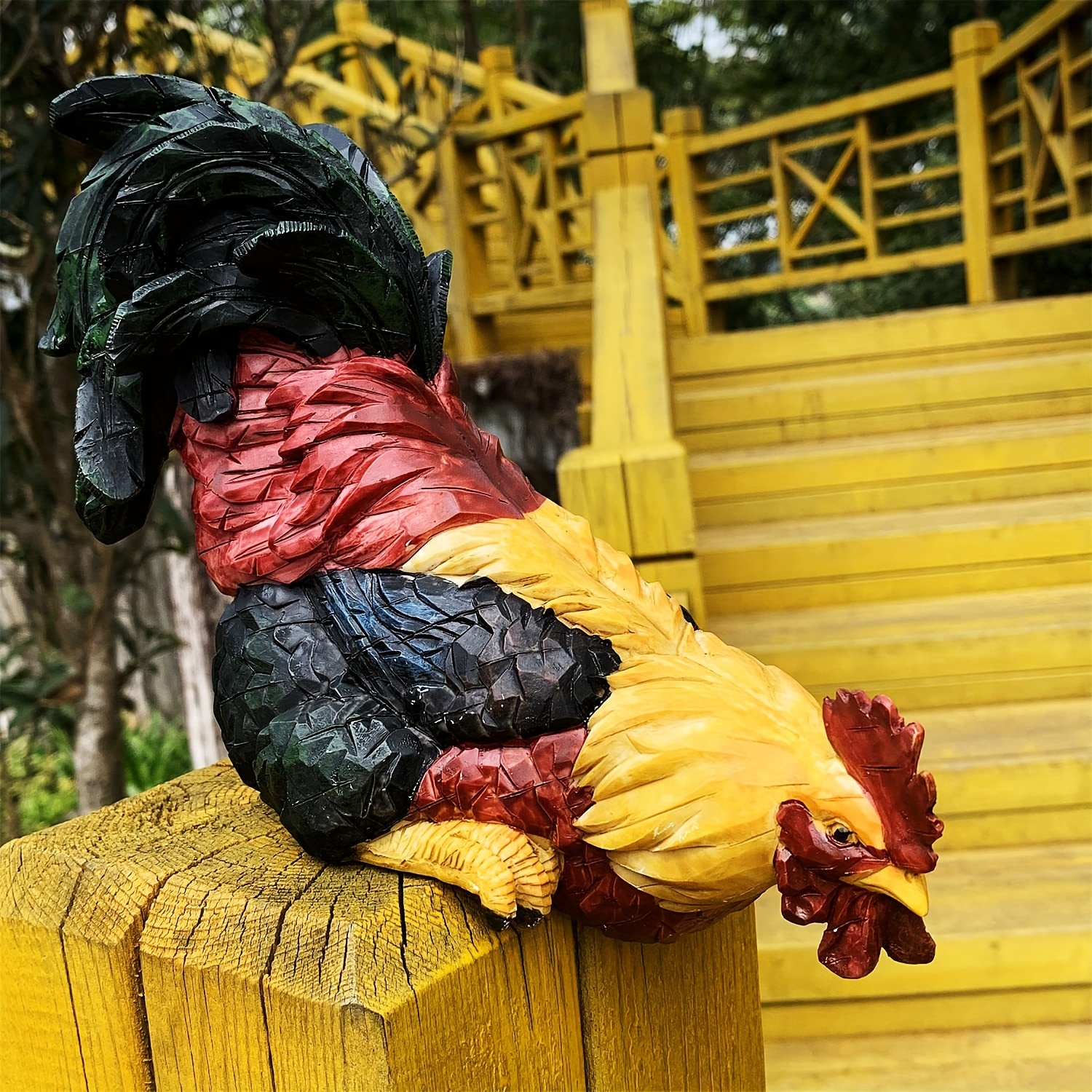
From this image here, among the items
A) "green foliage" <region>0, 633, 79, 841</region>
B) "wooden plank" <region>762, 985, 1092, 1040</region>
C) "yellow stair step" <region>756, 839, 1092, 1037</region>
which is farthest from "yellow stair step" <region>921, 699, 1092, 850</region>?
"green foliage" <region>0, 633, 79, 841</region>

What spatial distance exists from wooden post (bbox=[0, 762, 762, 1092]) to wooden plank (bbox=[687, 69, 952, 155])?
4555 millimetres

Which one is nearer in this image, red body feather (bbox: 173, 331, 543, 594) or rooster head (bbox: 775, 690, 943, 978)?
rooster head (bbox: 775, 690, 943, 978)

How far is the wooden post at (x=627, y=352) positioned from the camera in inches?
89.4

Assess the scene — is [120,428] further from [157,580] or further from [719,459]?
[157,580]

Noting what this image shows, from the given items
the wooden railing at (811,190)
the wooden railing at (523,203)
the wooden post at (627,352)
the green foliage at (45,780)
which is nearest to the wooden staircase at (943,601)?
the wooden post at (627,352)

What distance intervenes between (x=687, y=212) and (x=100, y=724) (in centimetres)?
409

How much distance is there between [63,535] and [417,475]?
218cm

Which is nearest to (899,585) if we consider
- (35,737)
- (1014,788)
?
(1014,788)

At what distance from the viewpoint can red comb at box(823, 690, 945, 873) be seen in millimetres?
930

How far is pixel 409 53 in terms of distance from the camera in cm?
553

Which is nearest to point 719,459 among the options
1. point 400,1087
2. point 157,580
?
point 400,1087

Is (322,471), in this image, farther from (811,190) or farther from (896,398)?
(811,190)

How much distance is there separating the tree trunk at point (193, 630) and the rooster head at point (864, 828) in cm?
251

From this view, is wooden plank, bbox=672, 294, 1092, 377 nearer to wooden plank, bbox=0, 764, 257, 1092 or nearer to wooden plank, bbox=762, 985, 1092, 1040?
wooden plank, bbox=762, 985, 1092, 1040
